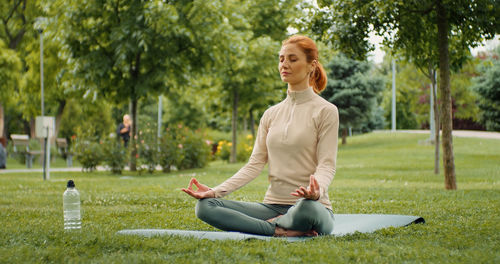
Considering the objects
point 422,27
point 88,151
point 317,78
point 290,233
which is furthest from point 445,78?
point 88,151

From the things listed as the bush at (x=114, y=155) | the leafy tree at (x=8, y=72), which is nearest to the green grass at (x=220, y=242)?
the bush at (x=114, y=155)

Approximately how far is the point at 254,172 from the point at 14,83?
25309mm

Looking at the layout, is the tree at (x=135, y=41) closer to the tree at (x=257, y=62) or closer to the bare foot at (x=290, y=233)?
the tree at (x=257, y=62)

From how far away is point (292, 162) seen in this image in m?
5.35

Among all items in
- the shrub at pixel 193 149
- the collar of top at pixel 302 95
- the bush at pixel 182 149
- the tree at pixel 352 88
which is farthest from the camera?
the tree at pixel 352 88

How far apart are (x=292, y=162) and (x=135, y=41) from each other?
1347 centimetres

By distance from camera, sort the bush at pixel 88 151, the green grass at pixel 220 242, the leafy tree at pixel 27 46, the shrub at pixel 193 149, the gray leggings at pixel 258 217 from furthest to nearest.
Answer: the leafy tree at pixel 27 46, the shrub at pixel 193 149, the bush at pixel 88 151, the gray leggings at pixel 258 217, the green grass at pixel 220 242

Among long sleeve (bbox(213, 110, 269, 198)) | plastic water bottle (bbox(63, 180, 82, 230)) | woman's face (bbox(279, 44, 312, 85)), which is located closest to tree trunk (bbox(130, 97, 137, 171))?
plastic water bottle (bbox(63, 180, 82, 230))

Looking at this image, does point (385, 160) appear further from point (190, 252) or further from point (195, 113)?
point (195, 113)

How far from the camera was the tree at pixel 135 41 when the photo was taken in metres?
17.8

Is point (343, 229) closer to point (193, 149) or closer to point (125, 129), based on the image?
point (193, 149)

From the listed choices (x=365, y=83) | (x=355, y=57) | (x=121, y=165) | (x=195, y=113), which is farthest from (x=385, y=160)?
(x=195, y=113)

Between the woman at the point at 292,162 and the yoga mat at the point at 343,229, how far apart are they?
0.55ft

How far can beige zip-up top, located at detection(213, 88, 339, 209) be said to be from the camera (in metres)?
5.25
